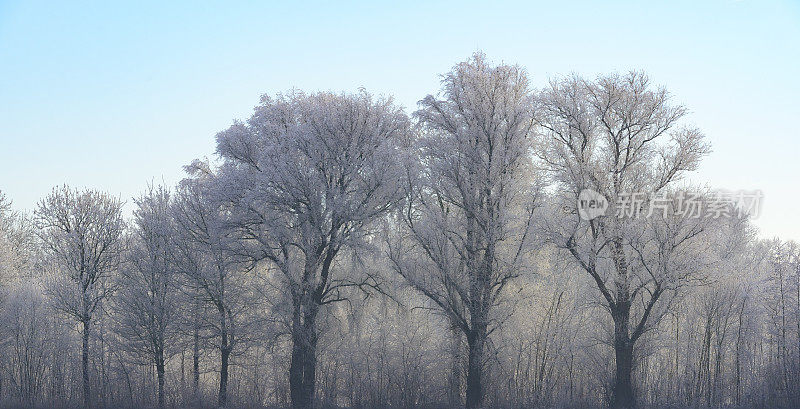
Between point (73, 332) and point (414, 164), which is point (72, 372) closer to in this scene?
point (73, 332)

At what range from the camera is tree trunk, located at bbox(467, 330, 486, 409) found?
23000mm

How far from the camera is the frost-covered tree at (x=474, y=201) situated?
906 inches

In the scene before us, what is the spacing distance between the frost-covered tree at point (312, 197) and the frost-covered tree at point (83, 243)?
→ 23.7ft

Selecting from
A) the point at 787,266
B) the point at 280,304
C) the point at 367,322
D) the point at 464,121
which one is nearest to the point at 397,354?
the point at 367,322

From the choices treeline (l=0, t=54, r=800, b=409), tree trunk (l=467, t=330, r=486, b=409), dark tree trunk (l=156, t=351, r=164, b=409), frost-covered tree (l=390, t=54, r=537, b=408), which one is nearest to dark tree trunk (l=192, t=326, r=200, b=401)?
treeline (l=0, t=54, r=800, b=409)

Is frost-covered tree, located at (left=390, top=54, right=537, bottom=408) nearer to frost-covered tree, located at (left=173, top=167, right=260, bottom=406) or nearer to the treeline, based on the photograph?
the treeline

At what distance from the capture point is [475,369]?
76.0 feet

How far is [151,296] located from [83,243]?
4.63m

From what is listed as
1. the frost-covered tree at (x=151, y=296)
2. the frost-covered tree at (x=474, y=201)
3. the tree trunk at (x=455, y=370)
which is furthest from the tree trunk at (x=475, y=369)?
the frost-covered tree at (x=151, y=296)

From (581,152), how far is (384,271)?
9.02 meters

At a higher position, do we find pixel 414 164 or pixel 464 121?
pixel 464 121

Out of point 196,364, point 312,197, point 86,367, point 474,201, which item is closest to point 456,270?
point 474,201

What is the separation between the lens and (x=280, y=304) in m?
23.9

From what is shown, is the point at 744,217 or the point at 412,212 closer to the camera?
the point at 412,212
